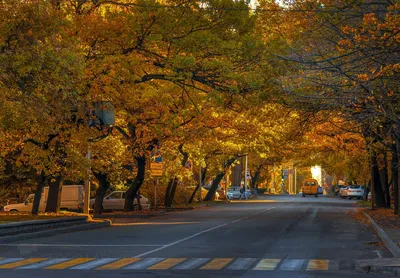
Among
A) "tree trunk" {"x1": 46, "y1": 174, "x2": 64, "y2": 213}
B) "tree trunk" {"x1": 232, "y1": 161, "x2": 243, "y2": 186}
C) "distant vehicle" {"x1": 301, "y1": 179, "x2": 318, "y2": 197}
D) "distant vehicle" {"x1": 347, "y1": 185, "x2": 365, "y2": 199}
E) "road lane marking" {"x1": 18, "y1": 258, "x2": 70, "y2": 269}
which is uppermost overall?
"tree trunk" {"x1": 232, "y1": 161, "x2": 243, "y2": 186}

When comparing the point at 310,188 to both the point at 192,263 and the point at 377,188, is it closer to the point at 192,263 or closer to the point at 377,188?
the point at 377,188

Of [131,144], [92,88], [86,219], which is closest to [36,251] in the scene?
[92,88]

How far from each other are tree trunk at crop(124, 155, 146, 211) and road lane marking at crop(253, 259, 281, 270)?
26.3m

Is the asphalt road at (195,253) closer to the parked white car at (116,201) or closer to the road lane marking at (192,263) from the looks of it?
the road lane marking at (192,263)

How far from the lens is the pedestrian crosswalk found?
15.0 m

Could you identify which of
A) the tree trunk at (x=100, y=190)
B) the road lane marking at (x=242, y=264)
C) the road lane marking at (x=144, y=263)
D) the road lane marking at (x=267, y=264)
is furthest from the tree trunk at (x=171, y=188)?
the road lane marking at (x=267, y=264)

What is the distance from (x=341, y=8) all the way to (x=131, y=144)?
22920 millimetres

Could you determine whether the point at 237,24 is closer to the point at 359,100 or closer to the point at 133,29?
the point at 133,29

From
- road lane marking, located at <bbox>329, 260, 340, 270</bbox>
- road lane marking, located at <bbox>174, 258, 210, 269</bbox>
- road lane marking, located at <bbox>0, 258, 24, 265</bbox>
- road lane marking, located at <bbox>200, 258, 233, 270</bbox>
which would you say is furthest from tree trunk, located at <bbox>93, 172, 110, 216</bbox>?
road lane marking, located at <bbox>329, 260, 340, 270</bbox>

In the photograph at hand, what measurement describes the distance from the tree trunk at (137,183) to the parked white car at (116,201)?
11.9 feet

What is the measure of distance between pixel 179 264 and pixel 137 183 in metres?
Result: 28.3

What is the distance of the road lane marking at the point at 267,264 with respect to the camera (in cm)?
1502

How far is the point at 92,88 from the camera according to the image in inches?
1043

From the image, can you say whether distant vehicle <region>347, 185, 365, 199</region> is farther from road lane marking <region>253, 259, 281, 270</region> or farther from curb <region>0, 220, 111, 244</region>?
road lane marking <region>253, 259, 281, 270</region>
